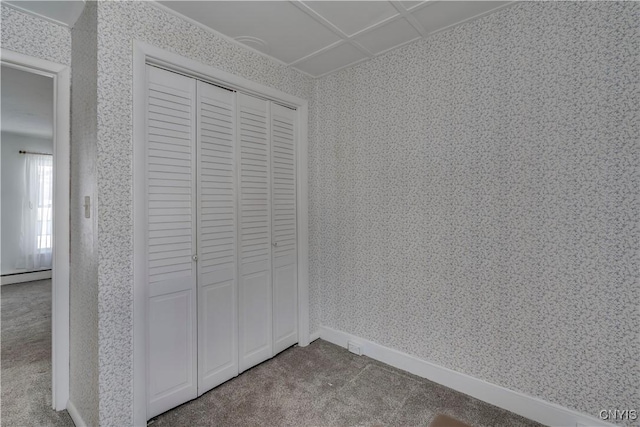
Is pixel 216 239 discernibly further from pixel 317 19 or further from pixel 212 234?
pixel 317 19

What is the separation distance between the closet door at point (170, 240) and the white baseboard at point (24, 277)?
5268 mm

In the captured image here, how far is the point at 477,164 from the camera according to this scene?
6.22 feet

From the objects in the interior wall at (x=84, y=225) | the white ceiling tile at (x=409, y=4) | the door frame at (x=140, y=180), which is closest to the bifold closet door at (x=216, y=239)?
the door frame at (x=140, y=180)

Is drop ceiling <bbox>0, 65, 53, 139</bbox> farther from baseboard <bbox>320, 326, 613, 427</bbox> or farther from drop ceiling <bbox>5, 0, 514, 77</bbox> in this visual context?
baseboard <bbox>320, 326, 613, 427</bbox>

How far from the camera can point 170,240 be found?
1.79m

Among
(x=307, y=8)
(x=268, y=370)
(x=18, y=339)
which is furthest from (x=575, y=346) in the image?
(x=18, y=339)

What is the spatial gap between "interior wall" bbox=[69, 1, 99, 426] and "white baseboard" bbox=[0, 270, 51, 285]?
4.73 metres

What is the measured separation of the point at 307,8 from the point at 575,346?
8.22 ft

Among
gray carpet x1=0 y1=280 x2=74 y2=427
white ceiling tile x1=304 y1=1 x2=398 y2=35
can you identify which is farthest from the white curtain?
white ceiling tile x1=304 y1=1 x2=398 y2=35

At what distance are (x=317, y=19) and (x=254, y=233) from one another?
1.58 meters

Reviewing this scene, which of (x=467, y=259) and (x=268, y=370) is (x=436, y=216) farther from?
(x=268, y=370)

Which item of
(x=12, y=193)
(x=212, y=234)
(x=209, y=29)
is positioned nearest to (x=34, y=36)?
(x=209, y=29)

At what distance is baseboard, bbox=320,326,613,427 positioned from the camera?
5.27 feet

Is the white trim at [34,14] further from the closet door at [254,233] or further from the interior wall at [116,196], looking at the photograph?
the closet door at [254,233]
